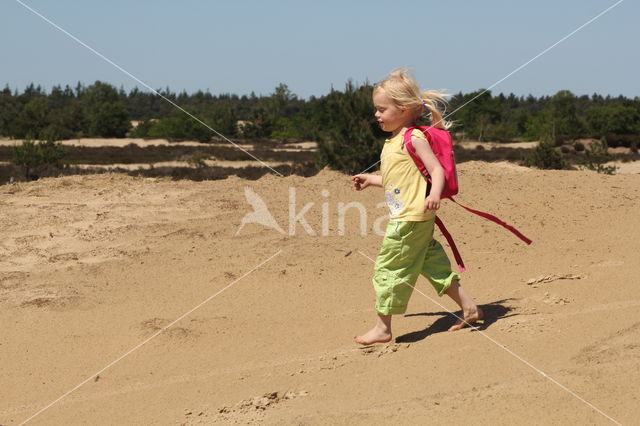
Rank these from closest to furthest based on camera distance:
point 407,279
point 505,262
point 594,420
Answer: point 594,420, point 407,279, point 505,262

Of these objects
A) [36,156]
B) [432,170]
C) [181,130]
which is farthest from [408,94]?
[181,130]

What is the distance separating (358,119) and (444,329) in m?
12.9

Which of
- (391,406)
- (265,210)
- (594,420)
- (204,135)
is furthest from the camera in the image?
(204,135)

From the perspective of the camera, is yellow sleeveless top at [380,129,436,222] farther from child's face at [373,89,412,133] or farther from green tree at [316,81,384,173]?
green tree at [316,81,384,173]

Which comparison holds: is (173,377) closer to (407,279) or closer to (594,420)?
(407,279)

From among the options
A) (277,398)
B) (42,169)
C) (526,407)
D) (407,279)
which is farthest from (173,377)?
(42,169)

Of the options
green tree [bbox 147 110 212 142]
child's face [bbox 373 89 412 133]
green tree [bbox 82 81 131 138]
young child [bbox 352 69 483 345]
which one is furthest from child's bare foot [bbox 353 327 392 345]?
green tree [bbox 82 81 131 138]

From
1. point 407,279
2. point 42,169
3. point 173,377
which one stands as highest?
point 42,169

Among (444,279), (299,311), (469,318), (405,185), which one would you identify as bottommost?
(299,311)

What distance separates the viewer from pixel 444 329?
506 cm

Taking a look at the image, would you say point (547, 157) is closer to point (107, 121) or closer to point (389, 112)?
point (389, 112)

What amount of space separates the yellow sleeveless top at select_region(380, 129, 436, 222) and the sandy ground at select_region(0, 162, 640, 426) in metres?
0.80

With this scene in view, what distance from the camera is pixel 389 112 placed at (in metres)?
4.71

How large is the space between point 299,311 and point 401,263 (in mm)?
1624
